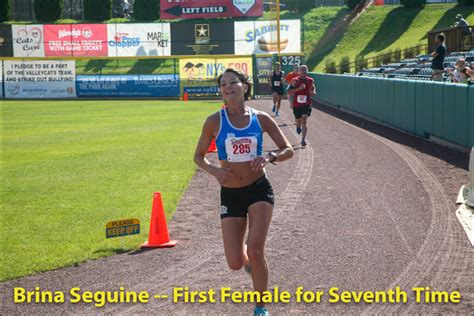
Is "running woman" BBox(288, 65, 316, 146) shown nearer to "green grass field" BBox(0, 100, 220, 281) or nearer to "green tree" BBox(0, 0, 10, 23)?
"green grass field" BBox(0, 100, 220, 281)

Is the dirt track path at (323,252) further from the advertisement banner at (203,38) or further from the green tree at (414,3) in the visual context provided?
the green tree at (414,3)

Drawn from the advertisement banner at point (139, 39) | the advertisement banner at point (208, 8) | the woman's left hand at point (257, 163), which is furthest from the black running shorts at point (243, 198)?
the advertisement banner at point (208, 8)

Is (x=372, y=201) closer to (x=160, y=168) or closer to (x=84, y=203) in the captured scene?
(x=84, y=203)

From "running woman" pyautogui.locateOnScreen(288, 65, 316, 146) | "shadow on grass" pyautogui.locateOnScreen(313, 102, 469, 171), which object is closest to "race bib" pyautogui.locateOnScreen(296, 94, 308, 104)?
"running woman" pyautogui.locateOnScreen(288, 65, 316, 146)

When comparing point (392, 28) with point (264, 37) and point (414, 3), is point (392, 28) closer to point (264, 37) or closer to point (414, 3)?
point (414, 3)

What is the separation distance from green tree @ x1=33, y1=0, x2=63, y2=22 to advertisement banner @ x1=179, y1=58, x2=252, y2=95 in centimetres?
2960

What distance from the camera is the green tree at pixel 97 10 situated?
268ft

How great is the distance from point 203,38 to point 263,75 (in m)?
11.0

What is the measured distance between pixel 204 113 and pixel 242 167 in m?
31.4

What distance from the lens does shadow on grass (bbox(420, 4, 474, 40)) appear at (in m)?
60.0

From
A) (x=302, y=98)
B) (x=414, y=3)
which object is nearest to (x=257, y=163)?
(x=302, y=98)

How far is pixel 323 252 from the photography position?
30.4ft

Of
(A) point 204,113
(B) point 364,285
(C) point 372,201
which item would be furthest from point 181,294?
(A) point 204,113

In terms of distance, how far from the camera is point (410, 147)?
2033 centimetres
